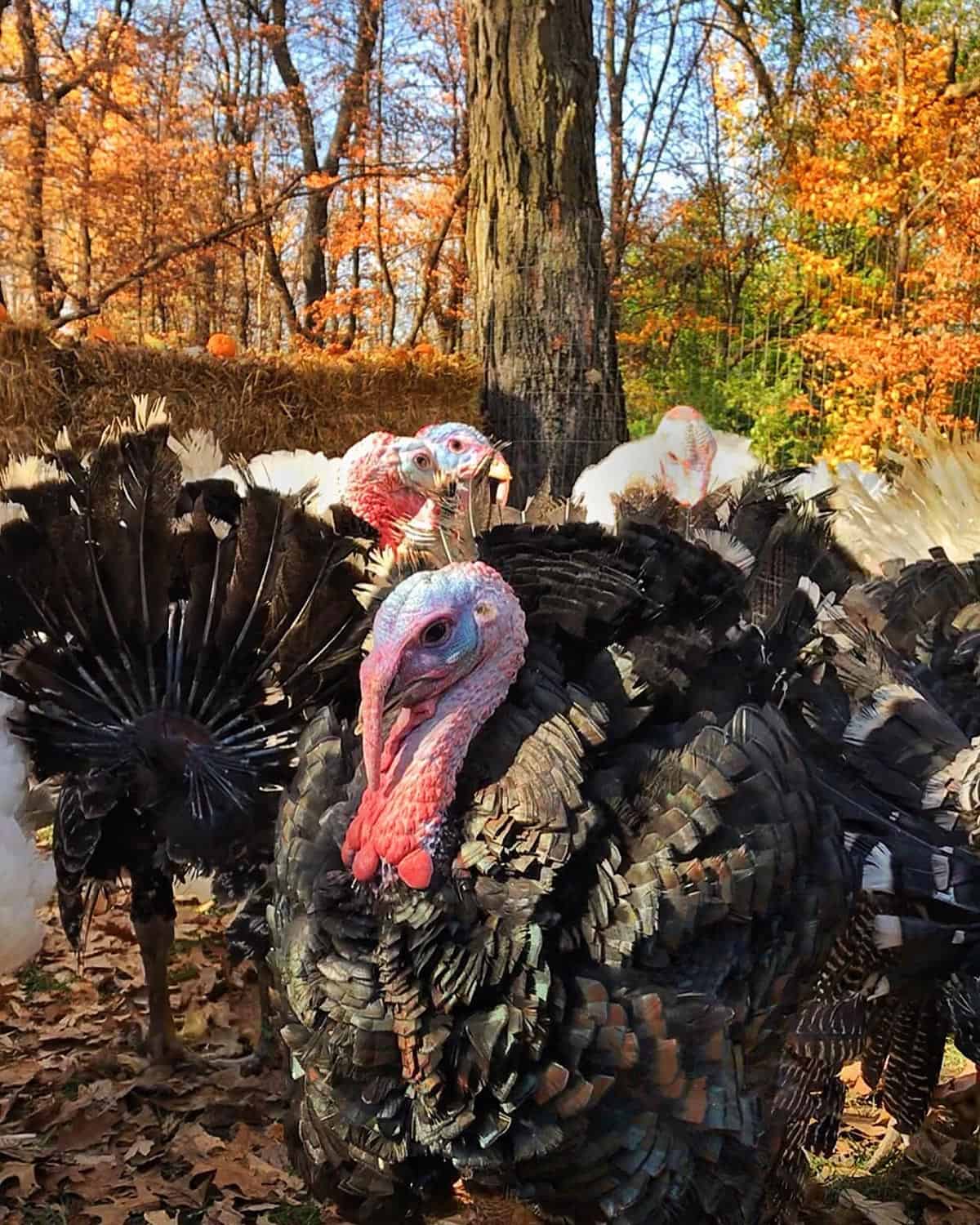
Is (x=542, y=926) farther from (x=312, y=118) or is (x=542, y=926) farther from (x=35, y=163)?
(x=312, y=118)

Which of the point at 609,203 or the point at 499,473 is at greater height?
the point at 609,203

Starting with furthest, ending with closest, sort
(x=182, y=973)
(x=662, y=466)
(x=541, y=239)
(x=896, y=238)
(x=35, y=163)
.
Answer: (x=35, y=163)
(x=896, y=238)
(x=541, y=239)
(x=662, y=466)
(x=182, y=973)

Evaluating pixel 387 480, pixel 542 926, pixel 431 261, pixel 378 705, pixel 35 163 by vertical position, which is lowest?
pixel 542 926

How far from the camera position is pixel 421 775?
5.31ft

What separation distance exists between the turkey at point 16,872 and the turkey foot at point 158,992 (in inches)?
16.7

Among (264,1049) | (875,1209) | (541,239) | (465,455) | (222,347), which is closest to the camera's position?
(875,1209)

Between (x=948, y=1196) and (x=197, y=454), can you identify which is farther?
(x=197, y=454)

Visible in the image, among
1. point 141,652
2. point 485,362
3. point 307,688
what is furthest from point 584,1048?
point 485,362

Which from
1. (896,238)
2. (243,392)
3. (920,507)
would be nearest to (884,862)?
(920,507)

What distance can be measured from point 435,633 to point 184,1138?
1868 mm

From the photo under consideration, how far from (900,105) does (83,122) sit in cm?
785

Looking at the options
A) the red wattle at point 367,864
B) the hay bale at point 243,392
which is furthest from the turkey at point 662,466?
the red wattle at point 367,864

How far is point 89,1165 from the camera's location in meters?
2.70

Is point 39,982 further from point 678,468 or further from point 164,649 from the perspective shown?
point 678,468
